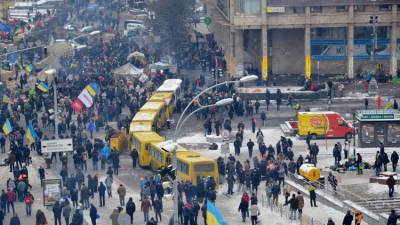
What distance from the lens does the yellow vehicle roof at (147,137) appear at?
222ft

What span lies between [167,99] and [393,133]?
14.2m

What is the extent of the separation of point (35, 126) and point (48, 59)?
30.0m

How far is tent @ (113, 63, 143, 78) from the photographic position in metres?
94.2

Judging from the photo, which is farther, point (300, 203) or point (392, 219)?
point (300, 203)

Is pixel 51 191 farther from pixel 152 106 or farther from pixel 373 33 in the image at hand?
pixel 373 33

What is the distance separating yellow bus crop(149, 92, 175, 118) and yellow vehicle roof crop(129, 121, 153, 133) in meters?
6.65

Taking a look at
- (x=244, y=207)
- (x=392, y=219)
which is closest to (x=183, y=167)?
(x=244, y=207)

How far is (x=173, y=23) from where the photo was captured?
109562mm

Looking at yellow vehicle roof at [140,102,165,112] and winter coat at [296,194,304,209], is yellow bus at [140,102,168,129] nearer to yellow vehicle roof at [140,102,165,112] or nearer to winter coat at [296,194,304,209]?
yellow vehicle roof at [140,102,165,112]

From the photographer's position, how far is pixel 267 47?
97.0m

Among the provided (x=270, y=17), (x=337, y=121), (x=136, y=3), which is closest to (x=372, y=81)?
(x=270, y=17)

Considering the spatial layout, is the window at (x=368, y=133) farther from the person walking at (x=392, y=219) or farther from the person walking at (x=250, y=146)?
the person walking at (x=392, y=219)

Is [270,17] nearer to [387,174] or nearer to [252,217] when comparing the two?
[387,174]

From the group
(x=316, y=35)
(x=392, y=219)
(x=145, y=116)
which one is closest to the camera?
(x=392, y=219)
